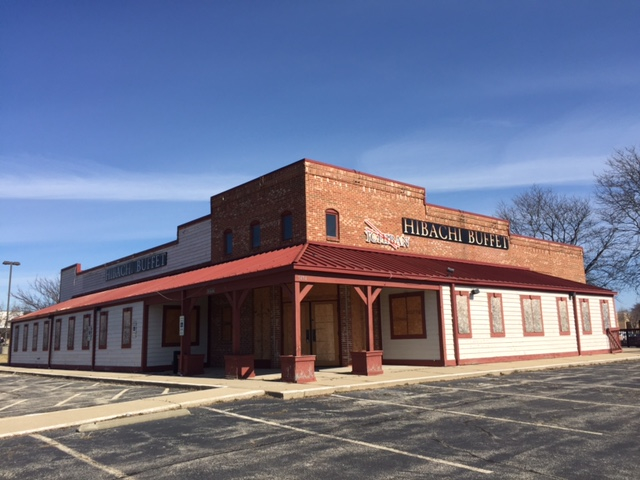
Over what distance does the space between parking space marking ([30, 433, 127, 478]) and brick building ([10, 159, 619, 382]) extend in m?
7.18

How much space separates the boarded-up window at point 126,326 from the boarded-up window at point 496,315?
15194mm

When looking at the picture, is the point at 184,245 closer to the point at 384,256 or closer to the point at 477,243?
the point at 384,256

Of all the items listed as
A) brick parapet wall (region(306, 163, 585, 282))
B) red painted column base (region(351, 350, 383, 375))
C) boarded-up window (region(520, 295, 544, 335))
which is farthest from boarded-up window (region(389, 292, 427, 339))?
boarded-up window (region(520, 295, 544, 335))

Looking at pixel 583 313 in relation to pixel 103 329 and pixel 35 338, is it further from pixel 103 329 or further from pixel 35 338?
pixel 35 338

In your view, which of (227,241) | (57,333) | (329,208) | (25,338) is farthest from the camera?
(25,338)

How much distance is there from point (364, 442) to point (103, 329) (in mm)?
21427

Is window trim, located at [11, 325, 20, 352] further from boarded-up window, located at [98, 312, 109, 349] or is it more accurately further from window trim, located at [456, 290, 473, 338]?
window trim, located at [456, 290, 473, 338]

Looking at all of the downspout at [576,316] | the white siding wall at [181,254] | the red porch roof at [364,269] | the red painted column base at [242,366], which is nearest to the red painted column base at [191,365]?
the red porch roof at [364,269]

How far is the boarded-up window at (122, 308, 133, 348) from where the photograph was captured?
23516mm

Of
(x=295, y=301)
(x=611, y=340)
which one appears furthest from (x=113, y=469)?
(x=611, y=340)

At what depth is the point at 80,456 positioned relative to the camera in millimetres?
7141

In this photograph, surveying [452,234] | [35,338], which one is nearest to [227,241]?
[452,234]

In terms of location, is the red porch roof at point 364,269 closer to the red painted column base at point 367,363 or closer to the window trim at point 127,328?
the window trim at point 127,328

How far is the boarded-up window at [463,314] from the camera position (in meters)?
20.1
